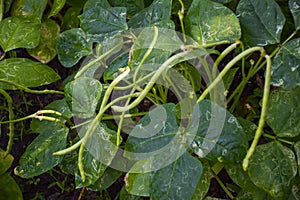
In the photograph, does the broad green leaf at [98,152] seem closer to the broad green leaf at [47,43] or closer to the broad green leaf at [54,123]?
the broad green leaf at [54,123]

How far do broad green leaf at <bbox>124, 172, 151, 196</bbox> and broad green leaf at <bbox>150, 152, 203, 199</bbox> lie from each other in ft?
0.22

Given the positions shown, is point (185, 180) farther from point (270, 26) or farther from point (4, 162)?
point (4, 162)

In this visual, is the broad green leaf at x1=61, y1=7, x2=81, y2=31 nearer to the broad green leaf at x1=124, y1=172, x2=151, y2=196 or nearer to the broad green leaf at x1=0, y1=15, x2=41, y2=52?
the broad green leaf at x1=0, y1=15, x2=41, y2=52

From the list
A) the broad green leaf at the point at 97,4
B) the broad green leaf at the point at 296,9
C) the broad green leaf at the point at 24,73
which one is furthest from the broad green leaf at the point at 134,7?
the broad green leaf at the point at 296,9

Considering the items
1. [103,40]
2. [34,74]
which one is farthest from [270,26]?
[34,74]

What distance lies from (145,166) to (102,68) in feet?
0.83

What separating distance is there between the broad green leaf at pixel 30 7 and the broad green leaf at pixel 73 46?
0.62ft

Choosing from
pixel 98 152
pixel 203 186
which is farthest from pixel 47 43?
pixel 203 186

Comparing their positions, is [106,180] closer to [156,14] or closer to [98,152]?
[98,152]

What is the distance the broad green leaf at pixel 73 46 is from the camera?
97cm

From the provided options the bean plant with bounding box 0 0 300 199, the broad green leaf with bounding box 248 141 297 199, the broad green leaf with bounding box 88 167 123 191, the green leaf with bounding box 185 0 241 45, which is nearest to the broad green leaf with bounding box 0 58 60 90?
the bean plant with bounding box 0 0 300 199

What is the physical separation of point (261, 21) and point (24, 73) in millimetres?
466

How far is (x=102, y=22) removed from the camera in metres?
0.90

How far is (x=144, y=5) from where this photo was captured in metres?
1.05
